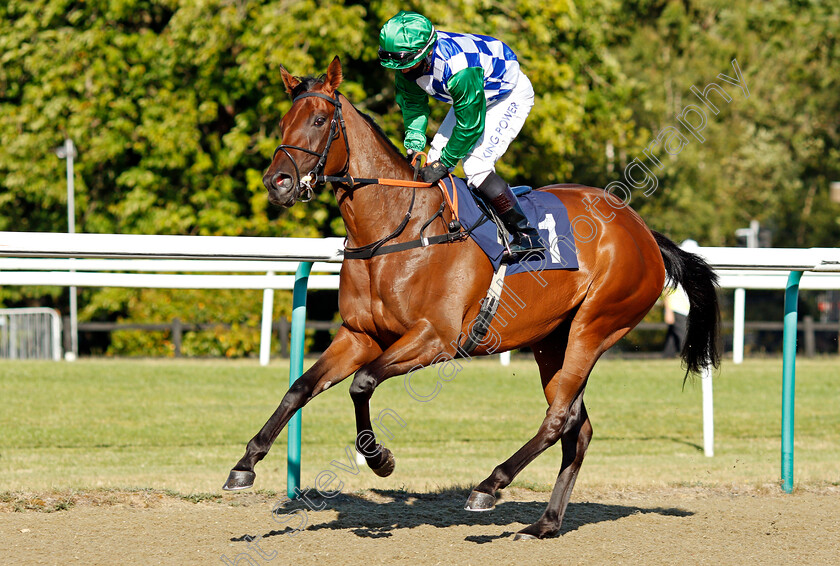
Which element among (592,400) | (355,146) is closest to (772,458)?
(592,400)

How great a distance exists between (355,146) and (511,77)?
99cm

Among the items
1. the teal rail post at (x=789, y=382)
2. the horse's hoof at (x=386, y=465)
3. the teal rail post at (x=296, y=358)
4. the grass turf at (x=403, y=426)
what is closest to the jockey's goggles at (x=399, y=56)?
the teal rail post at (x=296, y=358)

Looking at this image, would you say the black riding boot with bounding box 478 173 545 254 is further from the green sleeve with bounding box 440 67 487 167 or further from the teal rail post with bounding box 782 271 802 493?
the teal rail post with bounding box 782 271 802 493

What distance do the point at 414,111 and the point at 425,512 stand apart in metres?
2.05

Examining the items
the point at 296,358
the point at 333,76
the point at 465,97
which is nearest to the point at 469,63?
the point at 465,97

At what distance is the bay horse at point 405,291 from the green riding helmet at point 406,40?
0.30 metres

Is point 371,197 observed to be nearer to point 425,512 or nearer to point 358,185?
point 358,185

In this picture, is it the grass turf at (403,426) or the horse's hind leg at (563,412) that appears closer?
the horse's hind leg at (563,412)

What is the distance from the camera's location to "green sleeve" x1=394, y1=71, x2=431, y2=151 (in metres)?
4.73

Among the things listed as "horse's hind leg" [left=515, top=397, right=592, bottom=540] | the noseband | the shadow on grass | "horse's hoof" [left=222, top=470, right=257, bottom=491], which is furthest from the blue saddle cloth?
"horse's hoof" [left=222, top=470, right=257, bottom=491]

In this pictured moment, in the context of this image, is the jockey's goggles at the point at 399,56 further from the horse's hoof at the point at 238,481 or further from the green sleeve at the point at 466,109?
the horse's hoof at the point at 238,481

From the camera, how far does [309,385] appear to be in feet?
13.9

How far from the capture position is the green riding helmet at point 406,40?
438 cm

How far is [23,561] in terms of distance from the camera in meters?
3.91
